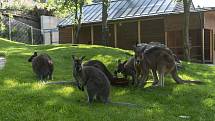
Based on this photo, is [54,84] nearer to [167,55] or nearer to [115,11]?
[167,55]

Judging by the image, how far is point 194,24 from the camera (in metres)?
35.7

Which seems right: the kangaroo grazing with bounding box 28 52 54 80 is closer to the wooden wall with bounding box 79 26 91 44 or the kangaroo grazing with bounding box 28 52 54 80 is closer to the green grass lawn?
the green grass lawn

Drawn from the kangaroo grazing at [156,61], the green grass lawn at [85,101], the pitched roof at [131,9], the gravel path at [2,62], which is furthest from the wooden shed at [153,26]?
the green grass lawn at [85,101]

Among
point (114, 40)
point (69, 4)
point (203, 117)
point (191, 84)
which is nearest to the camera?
point (203, 117)

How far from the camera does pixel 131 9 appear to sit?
4184 centimetres

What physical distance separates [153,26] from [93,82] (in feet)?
97.5

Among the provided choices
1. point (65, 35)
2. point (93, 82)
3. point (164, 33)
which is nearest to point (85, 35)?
point (65, 35)

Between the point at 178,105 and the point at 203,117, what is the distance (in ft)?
3.87

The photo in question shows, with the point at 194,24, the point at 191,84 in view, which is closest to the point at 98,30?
the point at 194,24

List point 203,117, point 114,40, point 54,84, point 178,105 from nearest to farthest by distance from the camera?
1. point 203,117
2. point 178,105
3. point 54,84
4. point 114,40

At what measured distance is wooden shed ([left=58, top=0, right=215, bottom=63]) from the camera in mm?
36469

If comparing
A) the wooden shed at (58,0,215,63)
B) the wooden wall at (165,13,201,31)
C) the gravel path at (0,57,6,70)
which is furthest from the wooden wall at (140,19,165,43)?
the gravel path at (0,57,6,70)

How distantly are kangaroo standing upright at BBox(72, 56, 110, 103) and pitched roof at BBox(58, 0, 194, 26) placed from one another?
85.9 feet

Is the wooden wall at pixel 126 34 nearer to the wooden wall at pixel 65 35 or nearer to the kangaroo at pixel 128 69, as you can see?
the wooden wall at pixel 65 35
